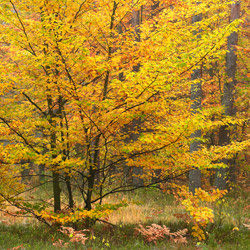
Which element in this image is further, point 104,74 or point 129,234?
point 129,234

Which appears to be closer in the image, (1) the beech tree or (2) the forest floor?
(1) the beech tree

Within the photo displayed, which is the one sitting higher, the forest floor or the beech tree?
the beech tree

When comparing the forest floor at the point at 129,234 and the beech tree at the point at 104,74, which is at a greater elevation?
the beech tree at the point at 104,74

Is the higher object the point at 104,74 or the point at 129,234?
the point at 104,74

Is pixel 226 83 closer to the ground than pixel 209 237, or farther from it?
farther from it

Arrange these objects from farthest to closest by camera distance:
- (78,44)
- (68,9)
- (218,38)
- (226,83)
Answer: (226,83), (68,9), (78,44), (218,38)

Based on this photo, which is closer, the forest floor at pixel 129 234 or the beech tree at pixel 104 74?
the beech tree at pixel 104 74

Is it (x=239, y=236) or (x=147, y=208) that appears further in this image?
(x=147, y=208)

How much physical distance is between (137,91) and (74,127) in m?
1.96

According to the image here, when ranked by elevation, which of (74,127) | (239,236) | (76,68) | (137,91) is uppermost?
(76,68)

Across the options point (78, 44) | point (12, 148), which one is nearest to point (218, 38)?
point (78, 44)

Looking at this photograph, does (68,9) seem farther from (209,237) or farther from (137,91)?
(209,237)

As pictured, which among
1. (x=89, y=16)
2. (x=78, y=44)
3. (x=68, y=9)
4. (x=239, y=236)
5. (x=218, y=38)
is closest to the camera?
(x=218, y=38)

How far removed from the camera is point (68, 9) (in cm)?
672
